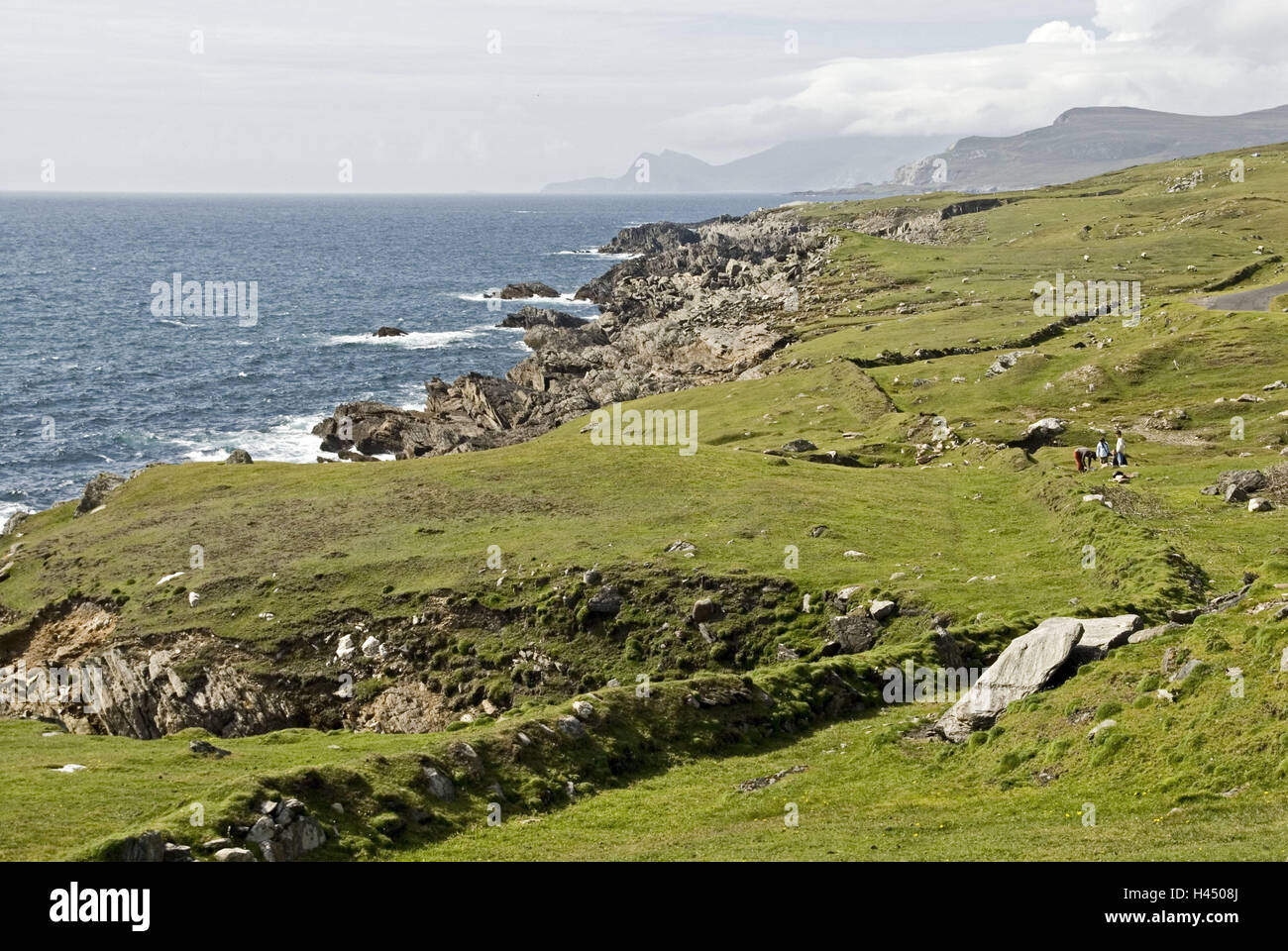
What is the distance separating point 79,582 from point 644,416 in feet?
158

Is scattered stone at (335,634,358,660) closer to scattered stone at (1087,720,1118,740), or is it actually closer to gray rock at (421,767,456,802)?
gray rock at (421,767,456,802)

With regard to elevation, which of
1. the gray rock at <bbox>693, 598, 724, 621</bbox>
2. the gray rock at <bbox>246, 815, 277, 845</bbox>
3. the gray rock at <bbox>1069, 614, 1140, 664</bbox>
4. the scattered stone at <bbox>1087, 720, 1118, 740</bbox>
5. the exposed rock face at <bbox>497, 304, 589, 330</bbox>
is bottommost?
the gray rock at <bbox>693, 598, 724, 621</bbox>

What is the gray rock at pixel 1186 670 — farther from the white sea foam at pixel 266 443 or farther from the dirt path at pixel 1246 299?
the white sea foam at pixel 266 443

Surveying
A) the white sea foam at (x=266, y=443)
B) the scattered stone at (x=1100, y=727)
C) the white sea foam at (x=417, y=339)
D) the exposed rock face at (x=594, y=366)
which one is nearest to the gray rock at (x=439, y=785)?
the scattered stone at (x=1100, y=727)

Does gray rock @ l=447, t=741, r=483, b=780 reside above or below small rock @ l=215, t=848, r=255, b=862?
below

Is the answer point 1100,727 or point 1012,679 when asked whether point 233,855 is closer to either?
point 1100,727

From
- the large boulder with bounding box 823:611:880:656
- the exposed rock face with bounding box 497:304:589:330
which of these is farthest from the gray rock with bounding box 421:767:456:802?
the exposed rock face with bounding box 497:304:589:330

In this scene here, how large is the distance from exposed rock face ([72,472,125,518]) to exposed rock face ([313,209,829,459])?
28392 millimetres

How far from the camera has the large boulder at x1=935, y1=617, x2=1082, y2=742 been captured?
30953 millimetres

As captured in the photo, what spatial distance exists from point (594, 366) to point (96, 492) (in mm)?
67619

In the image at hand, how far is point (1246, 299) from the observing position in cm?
10212

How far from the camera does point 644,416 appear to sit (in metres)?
91.1

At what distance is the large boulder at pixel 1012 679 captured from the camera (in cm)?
3095
